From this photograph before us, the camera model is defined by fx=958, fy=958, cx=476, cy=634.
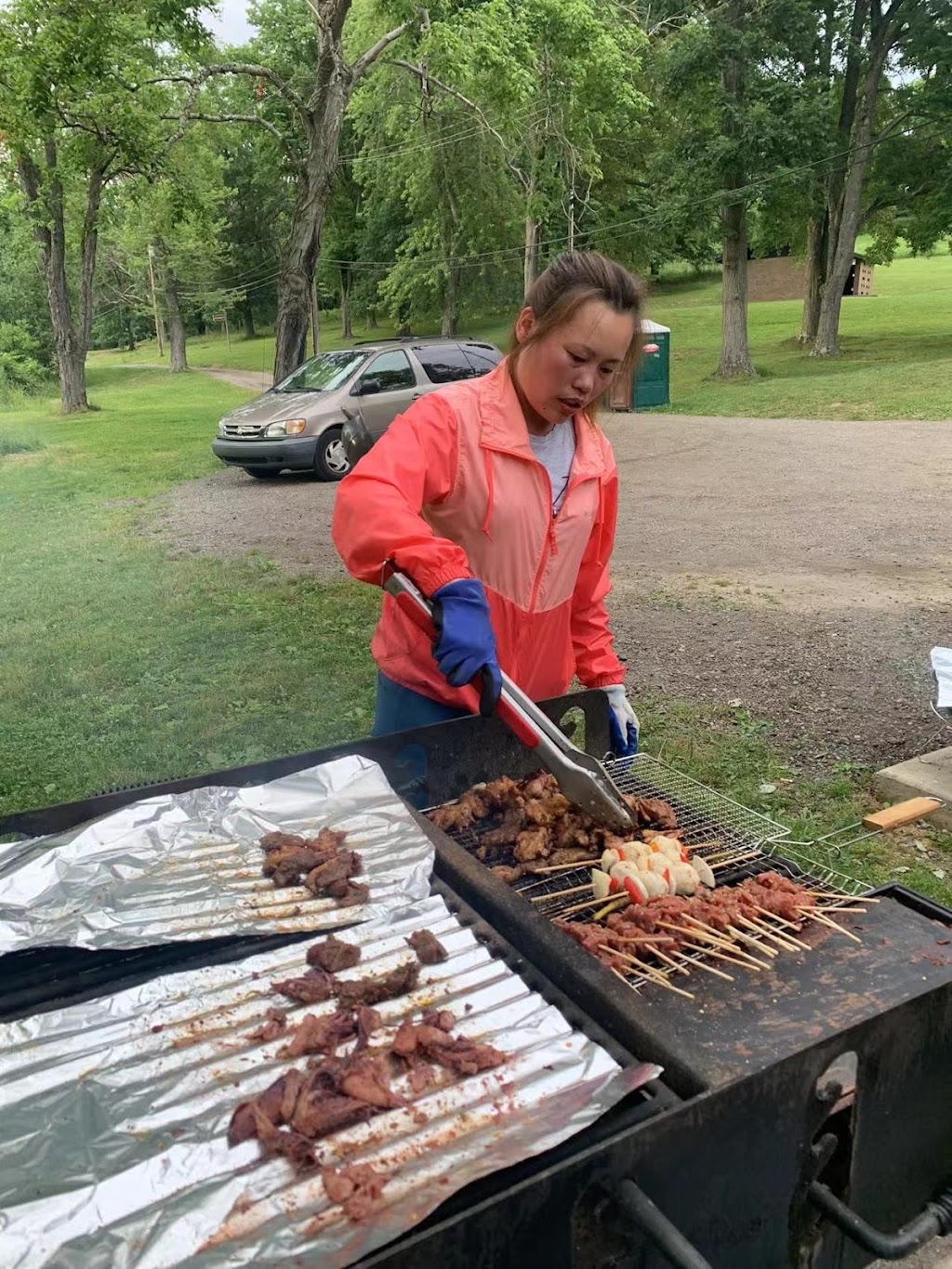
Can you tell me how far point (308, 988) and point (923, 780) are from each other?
144 inches

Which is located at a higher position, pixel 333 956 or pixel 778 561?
pixel 333 956

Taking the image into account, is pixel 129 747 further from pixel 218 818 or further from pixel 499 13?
pixel 499 13

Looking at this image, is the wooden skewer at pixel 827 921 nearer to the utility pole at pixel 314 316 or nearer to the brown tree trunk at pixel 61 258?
the utility pole at pixel 314 316

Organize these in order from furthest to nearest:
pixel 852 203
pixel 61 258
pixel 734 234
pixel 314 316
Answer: pixel 314 316
pixel 852 203
pixel 734 234
pixel 61 258

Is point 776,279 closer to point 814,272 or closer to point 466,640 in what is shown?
point 814,272

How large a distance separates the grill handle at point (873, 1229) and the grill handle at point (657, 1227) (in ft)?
1.30

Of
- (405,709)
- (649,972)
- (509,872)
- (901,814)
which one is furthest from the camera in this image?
(901,814)

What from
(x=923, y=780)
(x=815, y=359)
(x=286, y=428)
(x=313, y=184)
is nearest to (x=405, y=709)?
(x=923, y=780)

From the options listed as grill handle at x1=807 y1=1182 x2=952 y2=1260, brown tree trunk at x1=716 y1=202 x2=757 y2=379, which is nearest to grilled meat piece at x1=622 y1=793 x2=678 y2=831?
grill handle at x1=807 y1=1182 x2=952 y2=1260

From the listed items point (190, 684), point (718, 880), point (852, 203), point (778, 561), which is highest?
point (852, 203)

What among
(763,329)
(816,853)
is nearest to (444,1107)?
(816,853)

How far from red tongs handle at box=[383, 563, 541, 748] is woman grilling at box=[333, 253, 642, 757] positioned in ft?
0.08

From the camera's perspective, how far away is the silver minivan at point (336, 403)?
485 inches

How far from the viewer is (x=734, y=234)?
2198cm
